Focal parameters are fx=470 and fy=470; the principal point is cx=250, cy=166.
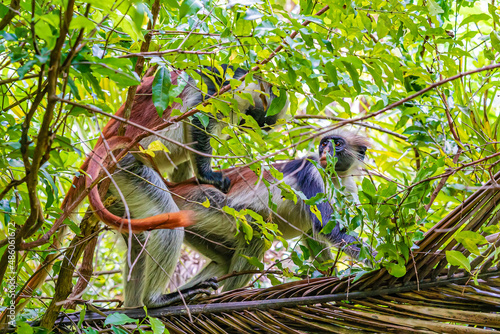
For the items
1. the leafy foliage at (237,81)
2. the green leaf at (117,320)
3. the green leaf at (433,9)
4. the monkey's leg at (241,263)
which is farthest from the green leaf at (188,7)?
the monkey's leg at (241,263)

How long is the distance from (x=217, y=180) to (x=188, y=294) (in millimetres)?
987

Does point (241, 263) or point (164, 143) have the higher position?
point (164, 143)

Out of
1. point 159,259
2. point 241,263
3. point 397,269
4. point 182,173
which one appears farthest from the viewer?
point 182,173

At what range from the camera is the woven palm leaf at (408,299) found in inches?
71.2

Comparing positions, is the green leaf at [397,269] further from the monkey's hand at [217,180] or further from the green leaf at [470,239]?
the monkey's hand at [217,180]

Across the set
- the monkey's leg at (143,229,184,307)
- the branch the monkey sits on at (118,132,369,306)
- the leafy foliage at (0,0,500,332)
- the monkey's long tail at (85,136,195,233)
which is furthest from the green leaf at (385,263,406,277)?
the monkey's leg at (143,229,184,307)

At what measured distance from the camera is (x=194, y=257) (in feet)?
18.8

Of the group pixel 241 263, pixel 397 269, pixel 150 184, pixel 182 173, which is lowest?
pixel 397 269

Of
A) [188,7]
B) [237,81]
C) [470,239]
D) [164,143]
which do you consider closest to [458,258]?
[470,239]

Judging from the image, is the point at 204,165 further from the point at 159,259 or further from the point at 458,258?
the point at 458,258

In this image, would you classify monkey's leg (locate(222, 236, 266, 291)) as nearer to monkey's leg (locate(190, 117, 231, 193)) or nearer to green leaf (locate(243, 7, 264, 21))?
monkey's leg (locate(190, 117, 231, 193))

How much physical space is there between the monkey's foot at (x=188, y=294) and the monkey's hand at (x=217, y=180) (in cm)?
84

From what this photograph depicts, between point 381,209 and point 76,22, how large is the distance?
1.38 metres

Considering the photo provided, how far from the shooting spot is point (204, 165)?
3467 mm
